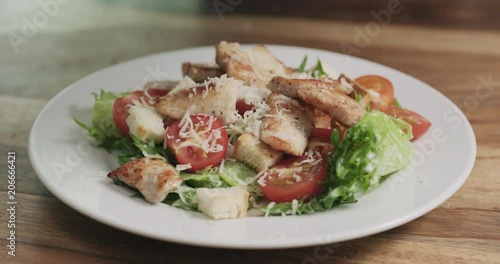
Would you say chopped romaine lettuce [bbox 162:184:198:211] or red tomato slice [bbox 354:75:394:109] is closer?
chopped romaine lettuce [bbox 162:184:198:211]

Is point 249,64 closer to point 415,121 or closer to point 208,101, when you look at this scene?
point 208,101

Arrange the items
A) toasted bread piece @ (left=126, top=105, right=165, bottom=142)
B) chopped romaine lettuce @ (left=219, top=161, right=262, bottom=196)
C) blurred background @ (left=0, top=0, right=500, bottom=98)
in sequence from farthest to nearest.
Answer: blurred background @ (left=0, top=0, right=500, bottom=98), toasted bread piece @ (left=126, top=105, right=165, bottom=142), chopped romaine lettuce @ (left=219, top=161, right=262, bottom=196)

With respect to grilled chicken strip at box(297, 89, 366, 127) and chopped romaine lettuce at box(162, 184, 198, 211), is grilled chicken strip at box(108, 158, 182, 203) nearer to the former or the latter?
chopped romaine lettuce at box(162, 184, 198, 211)

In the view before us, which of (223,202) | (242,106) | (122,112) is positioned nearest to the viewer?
(223,202)

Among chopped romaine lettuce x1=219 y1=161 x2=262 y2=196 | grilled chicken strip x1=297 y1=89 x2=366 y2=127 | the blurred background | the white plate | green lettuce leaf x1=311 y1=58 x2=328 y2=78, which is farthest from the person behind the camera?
the blurred background

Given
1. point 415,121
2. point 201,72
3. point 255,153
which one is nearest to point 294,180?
point 255,153

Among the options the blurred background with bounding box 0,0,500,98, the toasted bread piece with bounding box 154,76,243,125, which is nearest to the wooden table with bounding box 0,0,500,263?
the blurred background with bounding box 0,0,500,98

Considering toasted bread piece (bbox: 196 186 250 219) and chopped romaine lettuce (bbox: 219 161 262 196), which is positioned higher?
toasted bread piece (bbox: 196 186 250 219)
